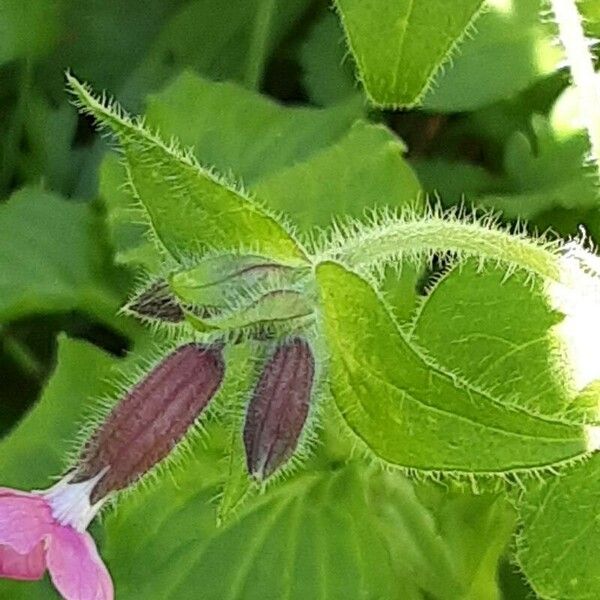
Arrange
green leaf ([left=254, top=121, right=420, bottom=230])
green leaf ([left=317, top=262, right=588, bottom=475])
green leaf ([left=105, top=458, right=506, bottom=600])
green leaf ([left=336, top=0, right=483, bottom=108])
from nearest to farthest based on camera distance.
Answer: green leaf ([left=317, top=262, right=588, bottom=475]) < green leaf ([left=336, top=0, right=483, bottom=108]) < green leaf ([left=105, top=458, right=506, bottom=600]) < green leaf ([left=254, top=121, right=420, bottom=230])

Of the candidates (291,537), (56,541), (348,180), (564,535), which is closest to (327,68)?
(348,180)

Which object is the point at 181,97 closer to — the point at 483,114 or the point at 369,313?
the point at 483,114

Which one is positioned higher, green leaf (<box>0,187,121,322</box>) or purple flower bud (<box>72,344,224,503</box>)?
purple flower bud (<box>72,344,224,503</box>)

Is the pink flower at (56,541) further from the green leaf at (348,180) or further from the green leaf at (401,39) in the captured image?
the green leaf at (348,180)

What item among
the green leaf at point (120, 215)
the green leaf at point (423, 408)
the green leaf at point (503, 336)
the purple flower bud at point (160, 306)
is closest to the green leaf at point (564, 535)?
the green leaf at point (503, 336)

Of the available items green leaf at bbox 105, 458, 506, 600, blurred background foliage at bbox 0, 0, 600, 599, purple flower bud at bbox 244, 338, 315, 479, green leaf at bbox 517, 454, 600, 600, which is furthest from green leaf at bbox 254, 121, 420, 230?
purple flower bud at bbox 244, 338, 315, 479

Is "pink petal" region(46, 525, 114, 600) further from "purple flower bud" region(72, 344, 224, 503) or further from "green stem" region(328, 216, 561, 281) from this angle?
"green stem" region(328, 216, 561, 281)
